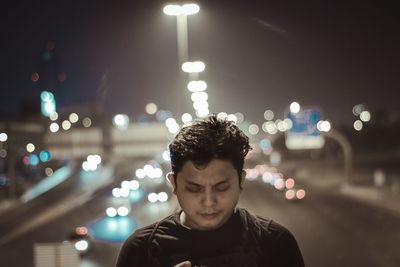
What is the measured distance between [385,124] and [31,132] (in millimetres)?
72665

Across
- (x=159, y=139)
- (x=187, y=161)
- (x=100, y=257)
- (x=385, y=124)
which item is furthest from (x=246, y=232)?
(x=385, y=124)

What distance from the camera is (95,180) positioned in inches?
2275

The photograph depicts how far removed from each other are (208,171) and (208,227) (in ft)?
0.90

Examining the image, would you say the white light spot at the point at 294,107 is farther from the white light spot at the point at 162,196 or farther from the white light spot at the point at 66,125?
the white light spot at the point at 66,125

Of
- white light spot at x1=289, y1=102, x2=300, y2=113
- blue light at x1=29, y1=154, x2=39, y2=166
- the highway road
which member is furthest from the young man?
blue light at x1=29, y1=154, x2=39, y2=166

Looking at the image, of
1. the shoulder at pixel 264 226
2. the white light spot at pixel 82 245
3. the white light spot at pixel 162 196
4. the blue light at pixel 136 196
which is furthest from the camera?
the blue light at pixel 136 196

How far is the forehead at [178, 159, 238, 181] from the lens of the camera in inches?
113

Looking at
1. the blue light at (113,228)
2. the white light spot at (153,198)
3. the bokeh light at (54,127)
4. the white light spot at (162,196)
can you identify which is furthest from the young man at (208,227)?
the bokeh light at (54,127)

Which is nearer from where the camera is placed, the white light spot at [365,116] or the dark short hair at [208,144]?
the dark short hair at [208,144]

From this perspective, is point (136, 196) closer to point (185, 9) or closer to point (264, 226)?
point (185, 9)

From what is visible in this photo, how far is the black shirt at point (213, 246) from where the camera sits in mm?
2837

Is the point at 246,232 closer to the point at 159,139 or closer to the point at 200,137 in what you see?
the point at 200,137

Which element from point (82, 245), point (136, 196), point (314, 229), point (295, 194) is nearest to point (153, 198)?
point (136, 196)

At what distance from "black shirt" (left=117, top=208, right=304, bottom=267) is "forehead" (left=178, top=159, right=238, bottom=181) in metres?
0.23
